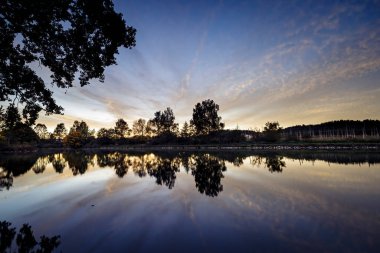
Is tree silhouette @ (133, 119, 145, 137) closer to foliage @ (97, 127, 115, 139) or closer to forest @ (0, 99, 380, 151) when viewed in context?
forest @ (0, 99, 380, 151)

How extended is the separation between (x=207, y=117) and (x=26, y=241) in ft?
294

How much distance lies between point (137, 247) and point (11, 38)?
10.0 metres

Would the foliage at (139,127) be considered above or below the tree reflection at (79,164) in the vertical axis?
above

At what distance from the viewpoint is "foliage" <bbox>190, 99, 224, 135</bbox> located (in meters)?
95.6

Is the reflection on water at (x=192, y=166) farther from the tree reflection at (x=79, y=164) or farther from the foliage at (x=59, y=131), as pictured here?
the foliage at (x=59, y=131)

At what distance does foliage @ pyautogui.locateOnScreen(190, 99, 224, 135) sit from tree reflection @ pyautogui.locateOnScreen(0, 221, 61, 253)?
88.3 metres

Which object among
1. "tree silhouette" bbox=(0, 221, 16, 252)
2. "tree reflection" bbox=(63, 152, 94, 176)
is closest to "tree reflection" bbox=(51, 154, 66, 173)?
"tree reflection" bbox=(63, 152, 94, 176)

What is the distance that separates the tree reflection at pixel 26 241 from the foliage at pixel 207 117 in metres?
88.3

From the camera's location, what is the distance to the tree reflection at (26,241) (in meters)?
6.78

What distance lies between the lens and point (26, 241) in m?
7.40

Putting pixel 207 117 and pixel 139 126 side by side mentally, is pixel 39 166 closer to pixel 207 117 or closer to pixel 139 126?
pixel 207 117

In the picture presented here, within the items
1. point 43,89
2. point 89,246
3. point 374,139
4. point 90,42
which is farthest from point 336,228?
point 374,139

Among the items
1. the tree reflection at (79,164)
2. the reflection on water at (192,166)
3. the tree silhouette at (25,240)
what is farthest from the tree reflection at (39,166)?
the tree silhouette at (25,240)

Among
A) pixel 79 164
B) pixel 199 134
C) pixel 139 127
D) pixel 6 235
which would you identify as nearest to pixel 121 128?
pixel 139 127
